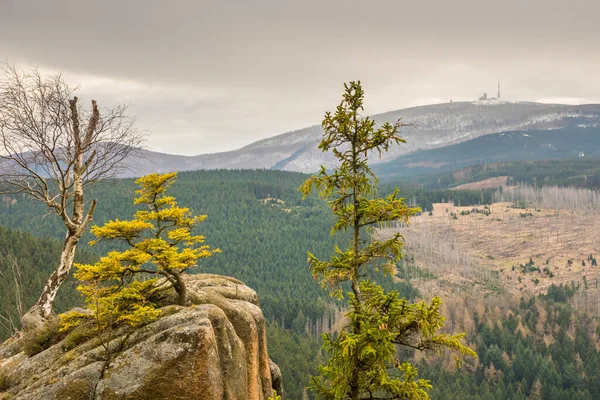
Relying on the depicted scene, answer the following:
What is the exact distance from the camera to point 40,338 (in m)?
24.4

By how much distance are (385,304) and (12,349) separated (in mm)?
22156

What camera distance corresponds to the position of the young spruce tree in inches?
647

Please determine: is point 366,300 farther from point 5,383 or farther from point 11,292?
point 11,292

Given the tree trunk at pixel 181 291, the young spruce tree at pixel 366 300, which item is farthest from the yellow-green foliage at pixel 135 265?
the young spruce tree at pixel 366 300

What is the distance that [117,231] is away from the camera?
852 inches

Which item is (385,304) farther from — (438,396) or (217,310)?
(438,396)

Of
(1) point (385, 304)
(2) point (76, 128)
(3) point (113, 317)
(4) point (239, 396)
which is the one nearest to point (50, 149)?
(2) point (76, 128)

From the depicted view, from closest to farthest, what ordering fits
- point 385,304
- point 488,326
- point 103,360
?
point 385,304
point 103,360
point 488,326

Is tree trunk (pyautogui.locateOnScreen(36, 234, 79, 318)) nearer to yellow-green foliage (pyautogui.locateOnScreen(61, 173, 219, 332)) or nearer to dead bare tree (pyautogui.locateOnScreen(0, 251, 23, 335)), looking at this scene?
dead bare tree (pyautogui.locateOnScreen(0, 251, 23, 335))

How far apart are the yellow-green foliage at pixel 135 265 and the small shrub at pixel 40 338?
2171 millimetres

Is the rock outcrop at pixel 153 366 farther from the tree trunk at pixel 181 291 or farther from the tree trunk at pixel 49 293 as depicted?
the tree trunk at pixel 49 293

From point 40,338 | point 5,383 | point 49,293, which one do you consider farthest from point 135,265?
point 5,383

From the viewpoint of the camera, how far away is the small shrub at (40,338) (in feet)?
78.9

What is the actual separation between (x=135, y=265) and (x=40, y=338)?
755 centimetres
